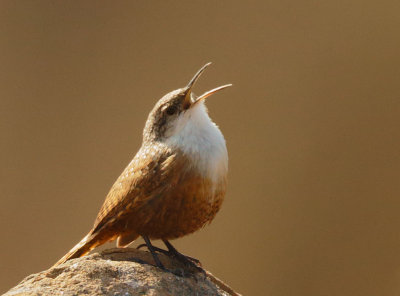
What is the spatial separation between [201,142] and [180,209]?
384 mm

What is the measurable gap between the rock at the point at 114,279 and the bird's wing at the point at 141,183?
248mm

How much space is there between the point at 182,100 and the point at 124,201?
2.15 ft

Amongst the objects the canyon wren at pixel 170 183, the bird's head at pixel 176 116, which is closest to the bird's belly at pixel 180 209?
the canyon wren at pixel 170 183

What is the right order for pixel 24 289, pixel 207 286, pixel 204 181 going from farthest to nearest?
pixel 207 286
pixel 204 181
pixel 24 289

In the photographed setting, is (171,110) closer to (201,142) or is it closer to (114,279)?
(201,142)

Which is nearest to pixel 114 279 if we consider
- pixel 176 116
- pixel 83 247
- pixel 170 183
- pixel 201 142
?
pixel 83 247

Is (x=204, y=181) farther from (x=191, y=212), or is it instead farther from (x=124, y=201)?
(x=124, y=201)

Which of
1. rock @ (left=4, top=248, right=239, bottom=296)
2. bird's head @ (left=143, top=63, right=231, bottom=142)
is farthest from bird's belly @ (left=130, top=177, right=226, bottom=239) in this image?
bird's head @ (left=143, top=63, right=231, bottom=142)

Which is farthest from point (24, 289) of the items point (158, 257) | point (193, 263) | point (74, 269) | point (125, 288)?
point (193, 263)

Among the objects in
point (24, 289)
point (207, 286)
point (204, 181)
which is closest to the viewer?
point (24, 289)

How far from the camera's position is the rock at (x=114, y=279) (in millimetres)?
2523

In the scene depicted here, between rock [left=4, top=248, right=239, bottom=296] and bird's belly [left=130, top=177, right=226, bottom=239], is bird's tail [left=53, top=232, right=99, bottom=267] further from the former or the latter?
bird's belly [left=130, top=177, right=226, bottom=239]

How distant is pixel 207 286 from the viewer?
2896 millimetres

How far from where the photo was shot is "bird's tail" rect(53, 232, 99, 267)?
9.50ft
